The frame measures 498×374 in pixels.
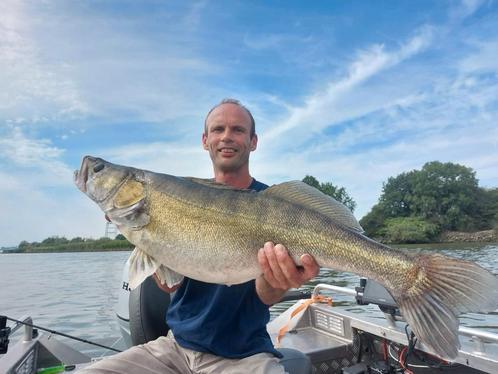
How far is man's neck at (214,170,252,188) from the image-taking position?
12.7 feet

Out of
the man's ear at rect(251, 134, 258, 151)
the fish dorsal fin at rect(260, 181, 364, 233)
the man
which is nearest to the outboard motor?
the man

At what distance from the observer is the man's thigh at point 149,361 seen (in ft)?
9.76

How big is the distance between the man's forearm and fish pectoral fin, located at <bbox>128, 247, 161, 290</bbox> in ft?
2.64

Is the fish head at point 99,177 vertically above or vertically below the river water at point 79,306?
above

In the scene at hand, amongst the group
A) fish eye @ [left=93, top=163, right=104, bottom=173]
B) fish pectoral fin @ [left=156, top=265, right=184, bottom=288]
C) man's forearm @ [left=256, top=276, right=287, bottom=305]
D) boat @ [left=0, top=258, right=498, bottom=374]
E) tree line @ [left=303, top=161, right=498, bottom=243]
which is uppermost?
tree line @ [left=303, top=161, right=498, bottom=243]

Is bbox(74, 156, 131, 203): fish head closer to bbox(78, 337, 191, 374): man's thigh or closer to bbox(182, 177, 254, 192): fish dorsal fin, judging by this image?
bbox(182, 177, 254, 192): fish dorsal fin

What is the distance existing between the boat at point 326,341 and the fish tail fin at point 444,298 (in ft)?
5.22

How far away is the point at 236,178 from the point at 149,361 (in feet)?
6.01

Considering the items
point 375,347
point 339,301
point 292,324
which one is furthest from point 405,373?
point 339,301

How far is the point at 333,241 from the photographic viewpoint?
2543 millimetres

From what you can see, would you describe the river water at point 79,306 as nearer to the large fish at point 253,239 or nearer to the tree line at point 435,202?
the large fish at point 253,239

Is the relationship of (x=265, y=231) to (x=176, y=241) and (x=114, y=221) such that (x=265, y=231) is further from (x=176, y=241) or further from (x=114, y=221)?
(x=114, y=221)

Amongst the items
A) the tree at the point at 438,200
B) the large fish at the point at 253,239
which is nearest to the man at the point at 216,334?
the large fish at the point at 253,239

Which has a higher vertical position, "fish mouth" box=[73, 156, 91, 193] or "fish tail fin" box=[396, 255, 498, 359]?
"fish mouth" box=[73, 156, 91, 193]
